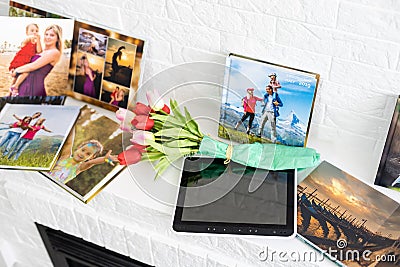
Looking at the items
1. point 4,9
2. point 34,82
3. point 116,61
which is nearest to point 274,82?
point 116,61

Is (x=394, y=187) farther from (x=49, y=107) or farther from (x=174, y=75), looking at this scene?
(x=49, y=107)

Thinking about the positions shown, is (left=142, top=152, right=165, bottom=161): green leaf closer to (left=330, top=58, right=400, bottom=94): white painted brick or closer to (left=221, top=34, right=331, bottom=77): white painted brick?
(left=221, top=34, right=331, bottom=77): white painted brick

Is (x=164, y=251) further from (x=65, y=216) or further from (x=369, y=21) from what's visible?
(x=369, y=21)

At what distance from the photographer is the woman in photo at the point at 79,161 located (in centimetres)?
133

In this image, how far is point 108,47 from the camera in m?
1.46

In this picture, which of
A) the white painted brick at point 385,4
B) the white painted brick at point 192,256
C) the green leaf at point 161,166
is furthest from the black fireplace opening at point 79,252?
the white painted brick at point 385,4

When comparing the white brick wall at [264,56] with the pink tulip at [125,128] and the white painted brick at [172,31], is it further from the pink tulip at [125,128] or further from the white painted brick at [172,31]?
the pink tulip at [125,128]

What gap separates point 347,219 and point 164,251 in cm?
40

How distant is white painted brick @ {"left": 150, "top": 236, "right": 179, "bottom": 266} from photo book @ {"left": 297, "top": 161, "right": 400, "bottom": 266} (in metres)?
0.29

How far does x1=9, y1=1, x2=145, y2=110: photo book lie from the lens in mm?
1442

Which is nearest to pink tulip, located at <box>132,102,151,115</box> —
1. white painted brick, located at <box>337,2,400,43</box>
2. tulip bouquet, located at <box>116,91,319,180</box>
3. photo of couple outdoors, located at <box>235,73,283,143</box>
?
tulip bouquet, located at <box>116,91,319,180</box>

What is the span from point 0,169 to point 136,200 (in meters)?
0.34

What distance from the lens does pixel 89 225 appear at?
1377 millimetres

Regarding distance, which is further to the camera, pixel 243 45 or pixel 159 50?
pixel 159 50
